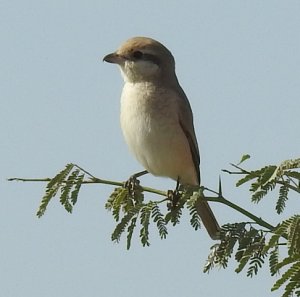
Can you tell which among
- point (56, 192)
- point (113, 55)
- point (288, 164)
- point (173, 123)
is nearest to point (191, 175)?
point (173, 123)

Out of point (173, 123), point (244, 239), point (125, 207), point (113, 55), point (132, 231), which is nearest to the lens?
point (244, 239)

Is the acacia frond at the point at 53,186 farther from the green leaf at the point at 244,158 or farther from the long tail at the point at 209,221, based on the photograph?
the long tail at the point at 209,221

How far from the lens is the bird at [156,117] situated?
19.1 feet

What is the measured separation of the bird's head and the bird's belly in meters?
0.26

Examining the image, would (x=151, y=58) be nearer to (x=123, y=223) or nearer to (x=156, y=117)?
(x=156, y=117)

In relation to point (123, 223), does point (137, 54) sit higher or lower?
higher

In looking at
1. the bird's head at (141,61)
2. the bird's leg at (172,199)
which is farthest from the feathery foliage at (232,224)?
the bird's head at (141,61)

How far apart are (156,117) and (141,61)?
660 millimetres

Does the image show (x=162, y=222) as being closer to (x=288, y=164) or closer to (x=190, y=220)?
(x=190, y=220)

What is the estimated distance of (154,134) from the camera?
579cm

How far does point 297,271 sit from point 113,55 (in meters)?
3.45

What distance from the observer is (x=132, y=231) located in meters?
3.88

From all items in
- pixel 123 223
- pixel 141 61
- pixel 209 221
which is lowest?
pixel 209 221

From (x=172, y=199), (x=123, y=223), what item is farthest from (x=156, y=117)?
(x=123, y=223)
